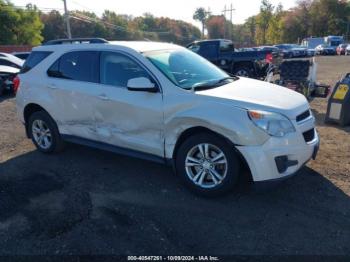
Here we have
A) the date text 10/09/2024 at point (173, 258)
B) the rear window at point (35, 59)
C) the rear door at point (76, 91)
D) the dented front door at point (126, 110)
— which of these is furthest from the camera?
the rear window at point (35, 59)

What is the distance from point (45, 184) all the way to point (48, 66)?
1.91 metres

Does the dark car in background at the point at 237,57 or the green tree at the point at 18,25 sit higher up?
the green tree at the point at 18,25

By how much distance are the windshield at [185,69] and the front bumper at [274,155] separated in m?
1.13

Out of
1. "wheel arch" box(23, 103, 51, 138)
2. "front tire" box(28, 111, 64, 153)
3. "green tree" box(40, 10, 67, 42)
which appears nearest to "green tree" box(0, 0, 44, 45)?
"green tree" box(40, 10, 67, 42)

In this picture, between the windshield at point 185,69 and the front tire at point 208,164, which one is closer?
the front tire at point 208,164

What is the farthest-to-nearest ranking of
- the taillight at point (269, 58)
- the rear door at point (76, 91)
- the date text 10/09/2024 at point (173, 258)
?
the taillight at point (269, 58)
the rear door at point (76, 91)
the date text 10/09/2024 at point (173, 258)

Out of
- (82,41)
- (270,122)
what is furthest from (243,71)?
(270,122)

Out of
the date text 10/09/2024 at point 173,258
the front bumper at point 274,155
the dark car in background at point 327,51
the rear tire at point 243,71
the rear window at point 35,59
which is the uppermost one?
the rear window at point 35,59

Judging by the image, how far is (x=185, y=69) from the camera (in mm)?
4719

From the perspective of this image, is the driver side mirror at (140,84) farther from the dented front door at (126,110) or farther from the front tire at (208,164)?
the front tire at (208,164)

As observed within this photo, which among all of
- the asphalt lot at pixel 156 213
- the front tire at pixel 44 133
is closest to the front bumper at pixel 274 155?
the asphalt lot at pixel 156 213

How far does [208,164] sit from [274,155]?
0.78 m

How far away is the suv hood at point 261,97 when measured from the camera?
3.81 meters

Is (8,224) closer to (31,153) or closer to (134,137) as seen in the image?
(134,137)
